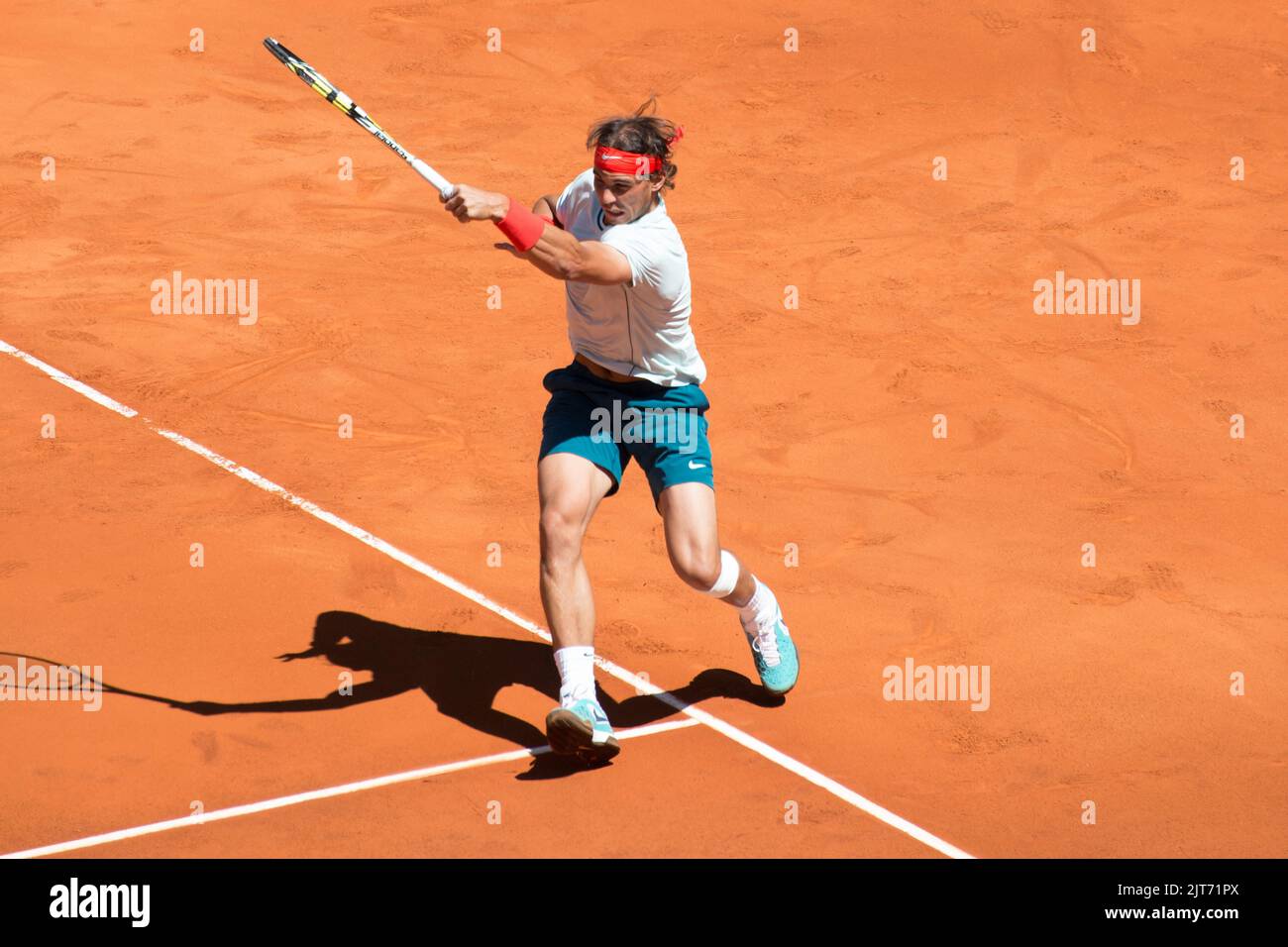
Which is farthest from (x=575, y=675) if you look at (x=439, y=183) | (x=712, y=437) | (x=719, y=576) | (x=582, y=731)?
(x=712, y=437)

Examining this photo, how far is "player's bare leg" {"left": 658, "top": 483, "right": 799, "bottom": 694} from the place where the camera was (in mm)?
6871

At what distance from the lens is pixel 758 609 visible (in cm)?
729

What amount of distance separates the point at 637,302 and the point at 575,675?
1.57 meters

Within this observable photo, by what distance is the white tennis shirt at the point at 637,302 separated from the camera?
6.64 metres

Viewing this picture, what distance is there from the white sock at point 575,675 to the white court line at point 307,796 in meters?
0.51

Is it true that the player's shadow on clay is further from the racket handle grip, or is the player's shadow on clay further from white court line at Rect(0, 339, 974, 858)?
the racket handle grip

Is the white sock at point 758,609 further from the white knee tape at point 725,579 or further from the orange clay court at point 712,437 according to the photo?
the orange clay court at point 712,437

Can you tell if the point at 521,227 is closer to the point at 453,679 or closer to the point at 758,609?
the point at 758,609

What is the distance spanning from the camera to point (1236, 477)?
988 cm

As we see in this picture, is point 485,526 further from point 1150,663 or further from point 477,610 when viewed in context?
point 1150,663

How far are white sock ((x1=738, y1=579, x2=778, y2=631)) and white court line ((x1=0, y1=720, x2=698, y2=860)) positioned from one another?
0.52 metres

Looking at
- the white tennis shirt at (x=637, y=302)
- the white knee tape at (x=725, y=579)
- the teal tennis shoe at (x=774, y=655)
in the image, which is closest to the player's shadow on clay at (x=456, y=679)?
the teal tennis shoe at (x=774, y=655)

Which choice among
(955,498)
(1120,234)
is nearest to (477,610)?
(955,498)

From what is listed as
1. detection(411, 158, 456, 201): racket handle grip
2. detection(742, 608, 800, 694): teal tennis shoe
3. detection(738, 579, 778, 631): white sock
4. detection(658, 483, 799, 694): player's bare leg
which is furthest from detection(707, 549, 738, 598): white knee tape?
detection(411, 158, 456, 201): racket handle grip
